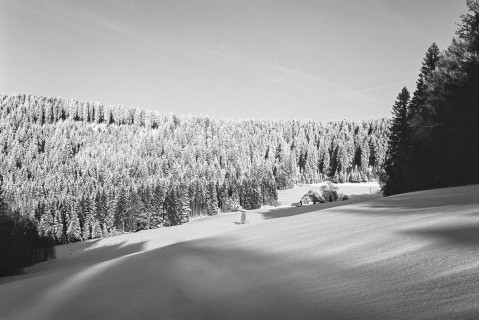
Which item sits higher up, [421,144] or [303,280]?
[421,144]

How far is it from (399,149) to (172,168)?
117 metres

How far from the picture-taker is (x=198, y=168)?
13988cm

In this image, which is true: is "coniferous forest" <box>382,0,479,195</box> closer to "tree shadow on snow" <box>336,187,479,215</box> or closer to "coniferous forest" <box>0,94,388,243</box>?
"tree shadow on snow" <box>336,187,479,215</box>

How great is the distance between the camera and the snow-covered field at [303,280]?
9.41 ft

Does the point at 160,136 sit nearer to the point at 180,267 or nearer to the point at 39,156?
the point at 39,156

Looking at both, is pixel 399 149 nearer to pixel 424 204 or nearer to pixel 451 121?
pixel 451 121

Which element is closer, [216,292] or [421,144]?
[216,292]

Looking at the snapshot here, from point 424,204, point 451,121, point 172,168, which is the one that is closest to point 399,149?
point 451,121

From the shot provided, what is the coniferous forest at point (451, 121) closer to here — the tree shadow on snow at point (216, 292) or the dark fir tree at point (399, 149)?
the dark fir tree at point (399, 149)

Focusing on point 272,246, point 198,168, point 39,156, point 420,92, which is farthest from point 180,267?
point 39,156

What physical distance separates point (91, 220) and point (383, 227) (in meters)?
91.5

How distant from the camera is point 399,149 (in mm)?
39062

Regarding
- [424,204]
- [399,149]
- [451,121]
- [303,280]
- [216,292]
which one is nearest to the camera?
[303,280]

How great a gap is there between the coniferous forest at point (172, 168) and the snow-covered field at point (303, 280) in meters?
84.8
